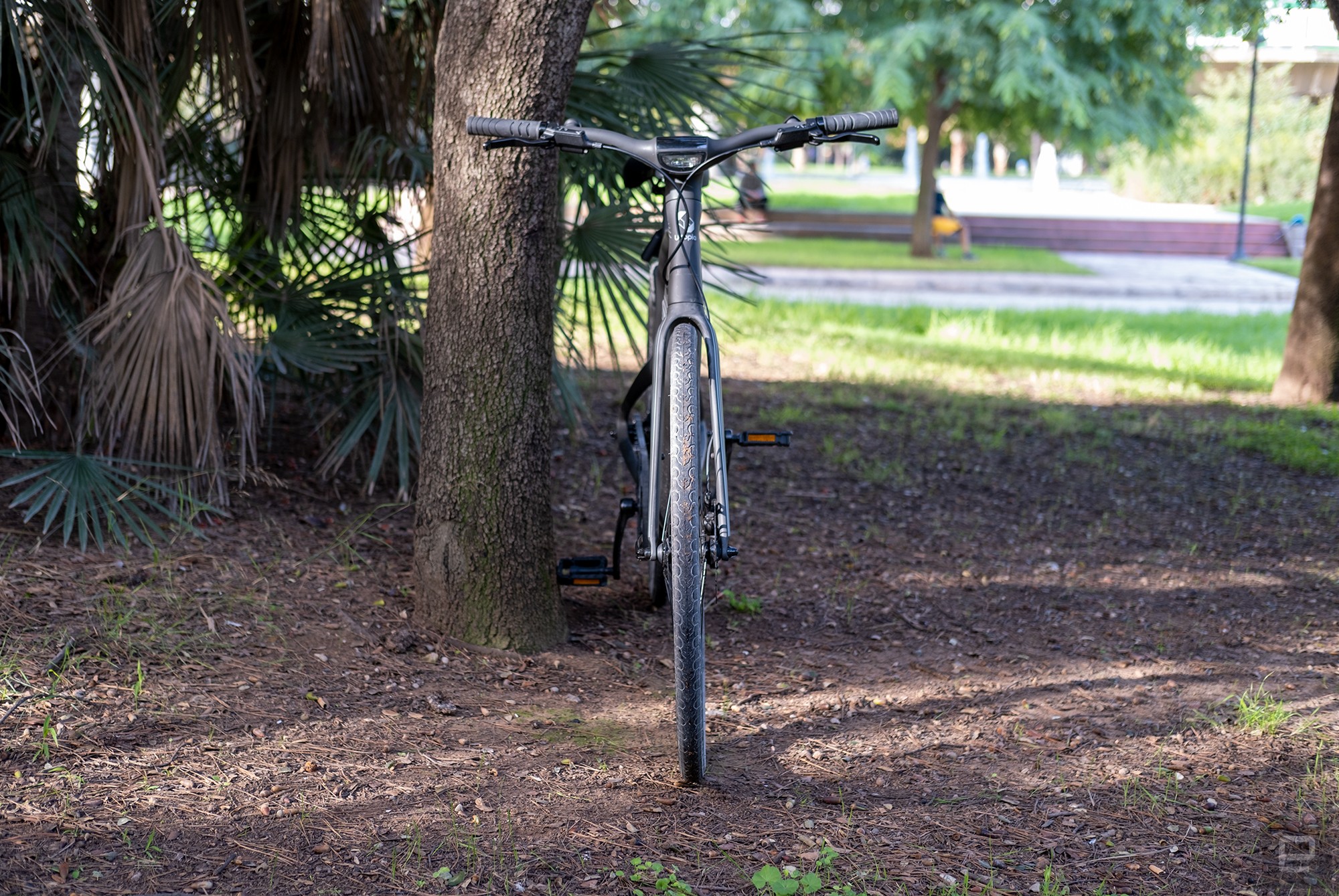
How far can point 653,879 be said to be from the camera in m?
2.48

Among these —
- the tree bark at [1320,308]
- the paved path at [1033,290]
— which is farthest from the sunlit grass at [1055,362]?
the paved path at [1033,290]

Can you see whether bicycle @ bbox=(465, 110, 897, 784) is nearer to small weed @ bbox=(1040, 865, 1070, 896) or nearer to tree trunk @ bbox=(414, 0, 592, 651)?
tree trunk @ bbox=(414, 0, 592, 651)

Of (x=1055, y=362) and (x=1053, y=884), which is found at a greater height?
(x=1055, y=362)

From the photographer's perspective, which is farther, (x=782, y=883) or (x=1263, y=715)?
(x=1263, y=715)

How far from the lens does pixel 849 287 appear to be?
14.2 meters

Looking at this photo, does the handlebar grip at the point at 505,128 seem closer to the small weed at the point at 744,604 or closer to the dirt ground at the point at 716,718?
the dirt ground at the point at 716,718

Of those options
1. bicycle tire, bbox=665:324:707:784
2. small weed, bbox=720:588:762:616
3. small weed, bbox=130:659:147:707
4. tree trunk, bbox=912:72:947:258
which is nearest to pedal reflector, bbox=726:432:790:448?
bicycle tire, bbox=665:324:707:784

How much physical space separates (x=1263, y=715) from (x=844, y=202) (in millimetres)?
22629

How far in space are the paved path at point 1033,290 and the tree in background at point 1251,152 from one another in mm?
13445

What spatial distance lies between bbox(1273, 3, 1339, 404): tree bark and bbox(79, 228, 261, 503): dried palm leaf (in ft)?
21.6

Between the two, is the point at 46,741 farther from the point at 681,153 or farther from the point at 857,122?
the point at 857,122

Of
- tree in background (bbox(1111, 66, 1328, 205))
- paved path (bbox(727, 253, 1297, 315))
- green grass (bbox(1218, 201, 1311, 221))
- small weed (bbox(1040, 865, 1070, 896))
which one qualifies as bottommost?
small weed (bbox(1040, 865, 1070, 896))

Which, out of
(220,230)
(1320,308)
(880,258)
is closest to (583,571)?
(220,230)

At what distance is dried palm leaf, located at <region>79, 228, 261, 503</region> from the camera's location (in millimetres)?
3992
